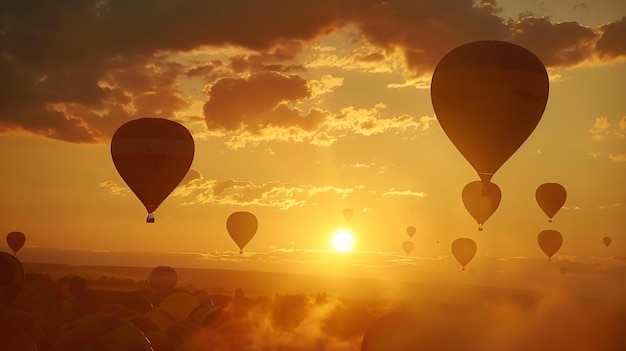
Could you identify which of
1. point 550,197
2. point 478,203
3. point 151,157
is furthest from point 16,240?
point 550,197

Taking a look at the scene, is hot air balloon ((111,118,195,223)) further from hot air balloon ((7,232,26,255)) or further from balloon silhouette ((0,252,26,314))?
hot air balloon ((7,232,26,255))

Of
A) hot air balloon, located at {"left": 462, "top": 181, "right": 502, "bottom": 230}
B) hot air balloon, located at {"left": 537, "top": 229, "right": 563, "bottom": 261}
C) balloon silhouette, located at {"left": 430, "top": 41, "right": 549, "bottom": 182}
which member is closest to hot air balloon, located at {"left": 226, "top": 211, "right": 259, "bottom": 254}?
hot air balloon, located at {"left": 462, "top": 181, "right": 502, "bottom": 230}

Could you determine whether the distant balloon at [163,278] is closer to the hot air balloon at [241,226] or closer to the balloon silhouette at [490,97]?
Result: the hot air balloon at [241,226]

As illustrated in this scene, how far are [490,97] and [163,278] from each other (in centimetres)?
5662

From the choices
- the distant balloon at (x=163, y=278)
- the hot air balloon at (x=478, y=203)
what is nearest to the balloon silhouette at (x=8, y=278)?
the hot air balloon at (x=478, y=203)

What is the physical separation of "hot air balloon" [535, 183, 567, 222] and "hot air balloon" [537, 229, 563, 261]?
10.9 m

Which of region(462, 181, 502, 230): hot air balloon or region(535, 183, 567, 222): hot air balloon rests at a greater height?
region(535, 183, 567, 222): hot air balloon

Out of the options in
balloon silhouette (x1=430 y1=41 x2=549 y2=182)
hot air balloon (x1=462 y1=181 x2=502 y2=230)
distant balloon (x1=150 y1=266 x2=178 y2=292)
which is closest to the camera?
balloon silhouette (x1=430 y1=41 x2=549 y2=182)

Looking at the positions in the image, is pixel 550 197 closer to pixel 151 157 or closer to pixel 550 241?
pixel 550 241

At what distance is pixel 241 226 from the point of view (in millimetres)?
79688

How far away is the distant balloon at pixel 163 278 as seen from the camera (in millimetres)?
95062

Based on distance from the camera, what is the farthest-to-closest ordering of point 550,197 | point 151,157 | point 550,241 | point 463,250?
point 550,241
point 463,250
point 550,197
point 151,157

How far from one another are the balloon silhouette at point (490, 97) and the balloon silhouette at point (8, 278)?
23.3 m

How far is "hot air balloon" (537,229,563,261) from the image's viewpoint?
288 feet
